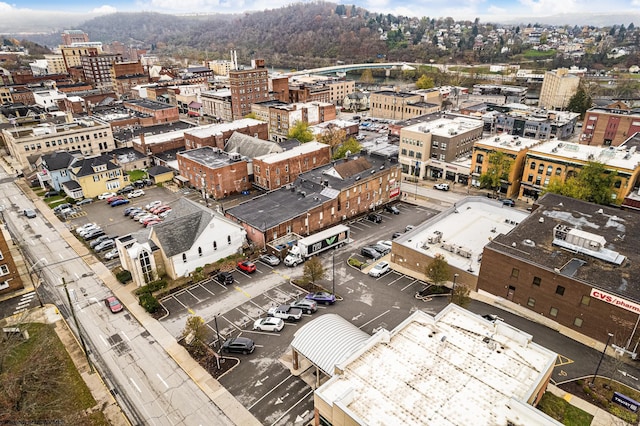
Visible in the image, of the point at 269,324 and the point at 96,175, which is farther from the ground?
the point at 96,175

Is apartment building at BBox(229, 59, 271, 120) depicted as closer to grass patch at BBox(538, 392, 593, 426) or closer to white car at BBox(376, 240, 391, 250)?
white car at BBox(376, 240, 391, 250)

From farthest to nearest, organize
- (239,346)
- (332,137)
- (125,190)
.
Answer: (332,137)
(125,190)
(239,346)

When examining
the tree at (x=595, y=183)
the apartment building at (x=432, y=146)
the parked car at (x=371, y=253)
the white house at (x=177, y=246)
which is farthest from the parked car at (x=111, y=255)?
the tree at (x=595, y=183)

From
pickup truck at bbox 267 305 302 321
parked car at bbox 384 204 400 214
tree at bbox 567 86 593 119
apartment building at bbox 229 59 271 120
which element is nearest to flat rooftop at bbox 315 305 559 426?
pickup truck at bbox 267 305 302 321

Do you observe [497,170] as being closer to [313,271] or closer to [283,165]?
[283,165]

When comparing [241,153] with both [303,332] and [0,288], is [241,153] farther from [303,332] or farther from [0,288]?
[303,332]

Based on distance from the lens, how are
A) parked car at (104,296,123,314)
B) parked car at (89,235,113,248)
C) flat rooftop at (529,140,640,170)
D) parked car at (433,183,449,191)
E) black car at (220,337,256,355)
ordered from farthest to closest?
parked car at (433,183,449,191), flat rooftop at (529,140,640,170), parked car at (89,235,113,248), parked car at (104,296,123,314), black car at (220,337,256,355)

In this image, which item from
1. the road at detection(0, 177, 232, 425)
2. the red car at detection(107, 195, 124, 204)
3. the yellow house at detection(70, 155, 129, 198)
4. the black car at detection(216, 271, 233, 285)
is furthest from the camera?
the yellow house at detection(70, 155, 129, 198)

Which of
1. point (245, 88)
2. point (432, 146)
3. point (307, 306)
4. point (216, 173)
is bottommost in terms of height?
point (307, 306)

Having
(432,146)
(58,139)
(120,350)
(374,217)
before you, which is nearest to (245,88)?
(58,139)
